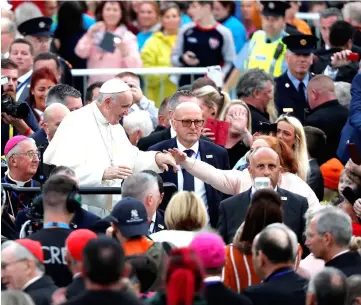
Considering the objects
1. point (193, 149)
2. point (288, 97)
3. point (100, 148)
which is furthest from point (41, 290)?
point (288, 97)

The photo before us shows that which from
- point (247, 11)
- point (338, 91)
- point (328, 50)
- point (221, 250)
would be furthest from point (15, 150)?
point (247, 11)

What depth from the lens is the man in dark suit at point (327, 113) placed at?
15500mm

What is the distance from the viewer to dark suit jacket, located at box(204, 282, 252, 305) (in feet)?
29.8

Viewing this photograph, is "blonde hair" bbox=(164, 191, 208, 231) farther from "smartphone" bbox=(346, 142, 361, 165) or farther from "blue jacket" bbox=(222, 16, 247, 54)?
"blue jacket" bbox=(222, 16, 247, 54)

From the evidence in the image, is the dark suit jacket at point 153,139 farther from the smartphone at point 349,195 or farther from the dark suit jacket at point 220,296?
the dark suit jacket at point 220,296

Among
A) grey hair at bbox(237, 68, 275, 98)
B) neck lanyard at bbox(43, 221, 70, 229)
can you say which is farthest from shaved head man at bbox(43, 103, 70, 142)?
neck lanyard at bbox(43, 221, 70, 229)

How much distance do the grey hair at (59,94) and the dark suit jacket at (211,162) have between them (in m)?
1.08

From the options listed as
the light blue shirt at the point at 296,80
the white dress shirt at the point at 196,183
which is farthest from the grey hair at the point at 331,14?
the white dress shirt at the point at 196,183

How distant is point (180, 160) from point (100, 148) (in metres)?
0.65

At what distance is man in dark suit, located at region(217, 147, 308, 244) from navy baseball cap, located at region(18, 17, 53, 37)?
593cm

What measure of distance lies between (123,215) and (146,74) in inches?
309

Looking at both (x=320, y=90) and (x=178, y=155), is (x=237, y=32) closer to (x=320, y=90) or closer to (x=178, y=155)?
(x=320, y=90)

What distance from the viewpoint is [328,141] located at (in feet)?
50.8

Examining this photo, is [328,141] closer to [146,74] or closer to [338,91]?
[338,91]
